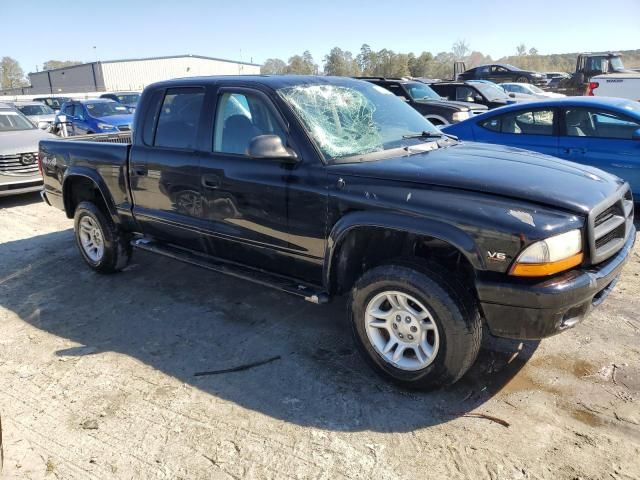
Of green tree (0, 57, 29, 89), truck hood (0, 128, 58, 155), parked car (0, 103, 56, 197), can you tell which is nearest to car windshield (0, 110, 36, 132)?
truck hood (0, 128, 58, 155)

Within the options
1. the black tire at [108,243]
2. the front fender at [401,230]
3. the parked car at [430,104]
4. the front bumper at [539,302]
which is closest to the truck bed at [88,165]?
the black tire at [108,243]

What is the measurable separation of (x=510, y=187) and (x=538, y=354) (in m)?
1.36

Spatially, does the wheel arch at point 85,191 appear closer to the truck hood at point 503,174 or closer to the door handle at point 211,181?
the door handle at point 211,181

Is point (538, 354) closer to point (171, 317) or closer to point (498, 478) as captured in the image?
point (498, 478)

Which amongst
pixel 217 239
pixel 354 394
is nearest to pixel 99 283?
pixel 217 239

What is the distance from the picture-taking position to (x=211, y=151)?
12.8 feet

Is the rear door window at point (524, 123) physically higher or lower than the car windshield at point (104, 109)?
lower

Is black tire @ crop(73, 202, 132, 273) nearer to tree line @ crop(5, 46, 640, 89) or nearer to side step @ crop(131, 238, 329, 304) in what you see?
side step @ crop(131, 238, 329, 304)

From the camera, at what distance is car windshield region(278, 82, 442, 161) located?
3.44m

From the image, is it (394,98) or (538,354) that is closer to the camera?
(538,354)

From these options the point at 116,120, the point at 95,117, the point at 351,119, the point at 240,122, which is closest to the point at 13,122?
the point at 116,120

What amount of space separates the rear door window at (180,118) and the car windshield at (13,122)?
7.16m

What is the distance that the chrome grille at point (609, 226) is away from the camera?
275 cm

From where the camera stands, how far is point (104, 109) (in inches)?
587
